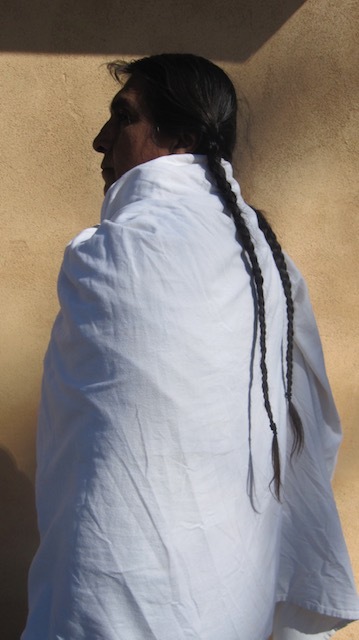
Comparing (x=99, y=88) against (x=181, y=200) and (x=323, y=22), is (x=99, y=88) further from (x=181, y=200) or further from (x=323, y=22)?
(x=181, y=200)

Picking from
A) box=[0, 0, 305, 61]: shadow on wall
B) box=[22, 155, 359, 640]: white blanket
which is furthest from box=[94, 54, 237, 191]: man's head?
box=[0, 0, 305, 61]: shadow on wall

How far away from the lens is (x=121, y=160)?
186 cm

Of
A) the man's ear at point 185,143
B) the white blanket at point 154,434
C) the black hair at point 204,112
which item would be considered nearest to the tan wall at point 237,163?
the black hair at point 204,112

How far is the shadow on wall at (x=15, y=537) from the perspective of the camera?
2.57 m

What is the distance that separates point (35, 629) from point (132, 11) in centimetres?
172

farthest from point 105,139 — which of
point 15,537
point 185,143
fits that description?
point 15,537


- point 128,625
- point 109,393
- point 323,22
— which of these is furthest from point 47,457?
point 323,22

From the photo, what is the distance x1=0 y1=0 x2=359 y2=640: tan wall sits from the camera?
2.44 metres

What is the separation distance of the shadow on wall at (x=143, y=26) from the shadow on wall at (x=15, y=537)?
4.02ft

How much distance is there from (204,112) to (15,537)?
4.78 feet

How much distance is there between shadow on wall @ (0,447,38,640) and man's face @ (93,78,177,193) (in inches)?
42.4

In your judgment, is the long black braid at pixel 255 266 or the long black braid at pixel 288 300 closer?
the long black braid at pixel 255 266

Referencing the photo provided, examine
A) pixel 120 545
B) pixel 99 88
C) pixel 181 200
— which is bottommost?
pixel 120 545

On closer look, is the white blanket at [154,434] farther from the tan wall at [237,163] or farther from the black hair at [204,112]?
the tan wall at [237,163]
